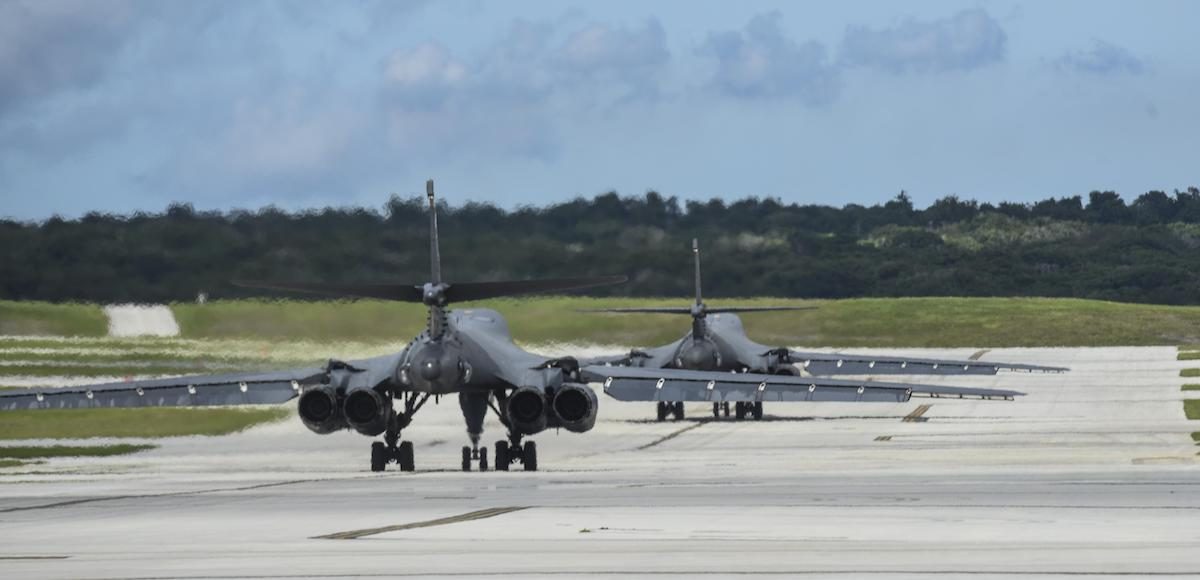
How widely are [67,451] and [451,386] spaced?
13.4 m

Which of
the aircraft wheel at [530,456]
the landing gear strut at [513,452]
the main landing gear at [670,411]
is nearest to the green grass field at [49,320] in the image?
the main landing gear at [670,411]

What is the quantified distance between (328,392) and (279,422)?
1928cm

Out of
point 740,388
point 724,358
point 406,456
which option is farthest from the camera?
point 724,358

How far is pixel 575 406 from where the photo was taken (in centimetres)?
3662

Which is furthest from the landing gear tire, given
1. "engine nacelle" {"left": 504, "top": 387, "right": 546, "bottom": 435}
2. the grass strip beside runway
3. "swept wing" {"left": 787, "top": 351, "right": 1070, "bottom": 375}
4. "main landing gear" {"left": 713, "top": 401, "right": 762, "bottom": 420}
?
"swept wing" {"left": 787, "top": 351, "right": 1070, "bottom": 375}

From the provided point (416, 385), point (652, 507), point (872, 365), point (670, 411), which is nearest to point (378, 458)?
point (416, 385)

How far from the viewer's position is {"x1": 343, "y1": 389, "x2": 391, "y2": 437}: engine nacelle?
37.1 m

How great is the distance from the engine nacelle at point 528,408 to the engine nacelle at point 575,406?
0.27 metres

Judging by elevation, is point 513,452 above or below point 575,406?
below

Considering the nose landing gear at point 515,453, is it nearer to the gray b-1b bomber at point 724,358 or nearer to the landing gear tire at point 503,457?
the landing gear tire at point 503,457

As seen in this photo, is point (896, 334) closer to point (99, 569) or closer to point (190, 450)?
point (190, 450)

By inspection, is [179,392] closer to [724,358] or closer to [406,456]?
[406,456]

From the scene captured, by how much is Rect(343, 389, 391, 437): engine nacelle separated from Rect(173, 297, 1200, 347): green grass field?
15858 millimetres

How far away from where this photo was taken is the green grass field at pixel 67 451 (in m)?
45.1
